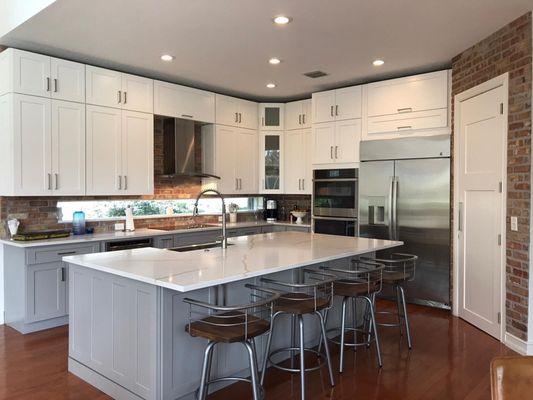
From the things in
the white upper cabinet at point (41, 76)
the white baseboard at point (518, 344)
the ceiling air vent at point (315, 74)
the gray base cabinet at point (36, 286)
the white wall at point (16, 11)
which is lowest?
the white baseboard at point (518, 344)

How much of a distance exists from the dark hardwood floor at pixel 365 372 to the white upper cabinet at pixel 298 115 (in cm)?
329

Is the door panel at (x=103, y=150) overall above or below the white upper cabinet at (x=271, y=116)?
below

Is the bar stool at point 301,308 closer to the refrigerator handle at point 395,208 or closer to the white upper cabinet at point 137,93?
the refrigerator handle at point 395,208

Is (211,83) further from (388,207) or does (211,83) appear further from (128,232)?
(388,207)

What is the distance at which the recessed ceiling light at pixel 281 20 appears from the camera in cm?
341

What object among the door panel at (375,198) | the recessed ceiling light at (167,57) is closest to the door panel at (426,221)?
the door panel at (375,198)

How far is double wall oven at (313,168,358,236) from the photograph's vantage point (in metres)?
5.47

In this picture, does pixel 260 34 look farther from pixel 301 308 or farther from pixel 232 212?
pixel 232 212

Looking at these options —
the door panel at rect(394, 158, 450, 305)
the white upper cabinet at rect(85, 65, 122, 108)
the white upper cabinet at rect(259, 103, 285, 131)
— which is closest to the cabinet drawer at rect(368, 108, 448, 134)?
the door panel at rect(394, 158, 450, 305)

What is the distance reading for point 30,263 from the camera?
12.9 feet

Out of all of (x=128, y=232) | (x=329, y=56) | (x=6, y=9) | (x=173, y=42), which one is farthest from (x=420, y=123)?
(x=6, y=9)

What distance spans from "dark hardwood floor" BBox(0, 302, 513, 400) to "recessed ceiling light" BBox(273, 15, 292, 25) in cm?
271

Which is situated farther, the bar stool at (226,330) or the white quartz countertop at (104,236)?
the white quartz countertop at (104,236)

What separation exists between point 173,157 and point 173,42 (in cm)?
Answer: 184
